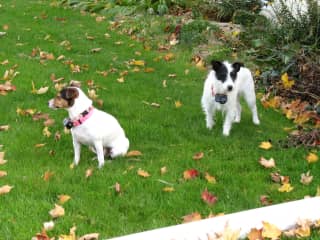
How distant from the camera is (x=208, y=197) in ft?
17.1

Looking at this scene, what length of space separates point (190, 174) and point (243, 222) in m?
1.62

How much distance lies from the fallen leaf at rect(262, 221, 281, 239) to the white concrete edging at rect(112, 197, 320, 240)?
0.17 feet

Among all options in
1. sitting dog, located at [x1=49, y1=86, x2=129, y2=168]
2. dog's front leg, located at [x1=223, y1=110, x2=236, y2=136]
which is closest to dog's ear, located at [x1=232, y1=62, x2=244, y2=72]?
dog's front leg, located at [x1=223, y1=110, x2=236, y2=136]

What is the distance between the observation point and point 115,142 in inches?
253

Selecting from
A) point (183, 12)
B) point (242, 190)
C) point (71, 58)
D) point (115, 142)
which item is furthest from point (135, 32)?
point (242, 190)

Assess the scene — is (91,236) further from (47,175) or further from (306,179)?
(306,179)

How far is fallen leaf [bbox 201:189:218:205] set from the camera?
16.9 ft

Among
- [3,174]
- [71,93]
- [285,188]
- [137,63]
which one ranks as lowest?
[137,63]

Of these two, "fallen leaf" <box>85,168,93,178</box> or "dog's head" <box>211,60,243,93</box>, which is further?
"dog's head" <box>211,60,243,93</box>

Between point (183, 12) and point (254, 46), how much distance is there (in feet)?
13.0

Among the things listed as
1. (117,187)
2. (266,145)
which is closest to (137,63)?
(266,145)

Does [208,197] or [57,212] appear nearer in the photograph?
[57,212]

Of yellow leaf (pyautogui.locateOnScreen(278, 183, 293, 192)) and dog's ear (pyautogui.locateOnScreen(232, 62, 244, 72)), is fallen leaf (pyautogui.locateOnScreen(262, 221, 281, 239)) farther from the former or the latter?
dog's ear (pyautogui.locateOnScreen(232, 62, 244, 72))

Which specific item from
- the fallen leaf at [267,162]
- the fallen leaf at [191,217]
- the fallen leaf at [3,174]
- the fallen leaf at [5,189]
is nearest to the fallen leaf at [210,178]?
the fallen leaf at [267,162]
